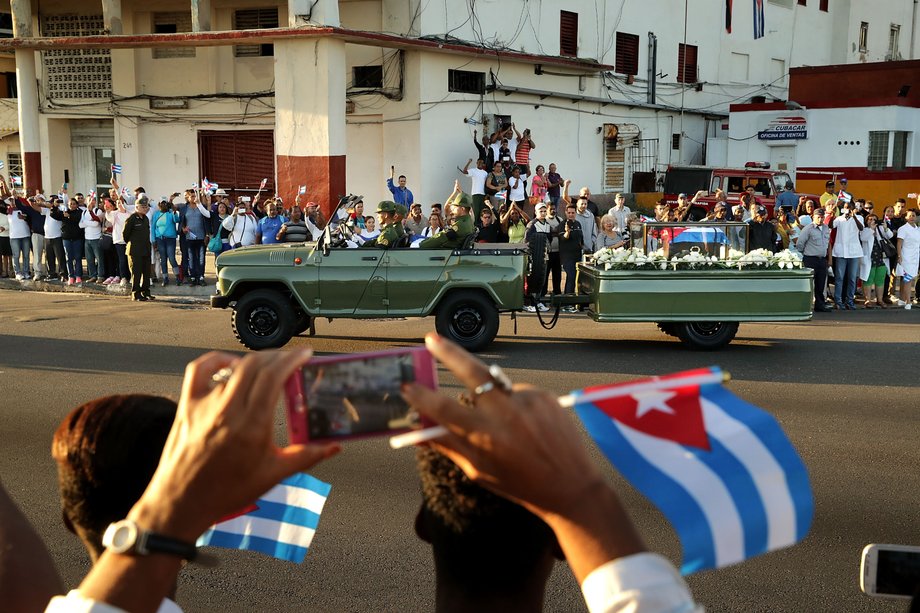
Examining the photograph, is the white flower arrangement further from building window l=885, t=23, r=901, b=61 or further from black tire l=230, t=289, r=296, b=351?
building window l=885, t=23, r=901, b=61

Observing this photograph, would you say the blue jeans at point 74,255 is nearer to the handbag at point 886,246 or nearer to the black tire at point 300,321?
the black tire at point 300,321

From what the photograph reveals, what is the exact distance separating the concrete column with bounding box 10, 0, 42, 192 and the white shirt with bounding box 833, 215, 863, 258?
20.0 metres

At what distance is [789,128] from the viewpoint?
32656mm

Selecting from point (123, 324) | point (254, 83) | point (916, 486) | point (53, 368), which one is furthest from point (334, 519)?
point (254, 83)

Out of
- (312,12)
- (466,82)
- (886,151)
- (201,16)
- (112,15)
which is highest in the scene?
(112,15)

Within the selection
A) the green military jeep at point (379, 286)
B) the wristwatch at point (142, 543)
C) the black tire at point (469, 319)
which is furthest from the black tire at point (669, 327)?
the wristwatch at point (142, 543)

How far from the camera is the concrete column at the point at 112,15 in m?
24.2

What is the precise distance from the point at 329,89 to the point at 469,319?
10382mm

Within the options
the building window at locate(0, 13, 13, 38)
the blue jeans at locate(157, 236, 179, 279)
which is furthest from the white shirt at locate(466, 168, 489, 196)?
the building window at locate(0, 13, 13, 38)

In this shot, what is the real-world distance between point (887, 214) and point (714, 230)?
8059mm

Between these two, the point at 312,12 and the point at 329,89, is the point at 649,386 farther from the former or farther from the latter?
the point at 312,12

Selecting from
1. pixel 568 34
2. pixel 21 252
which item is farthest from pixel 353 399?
pixel 568 34

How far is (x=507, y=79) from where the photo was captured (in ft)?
85.2

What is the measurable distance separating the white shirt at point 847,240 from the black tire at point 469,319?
7946mm
